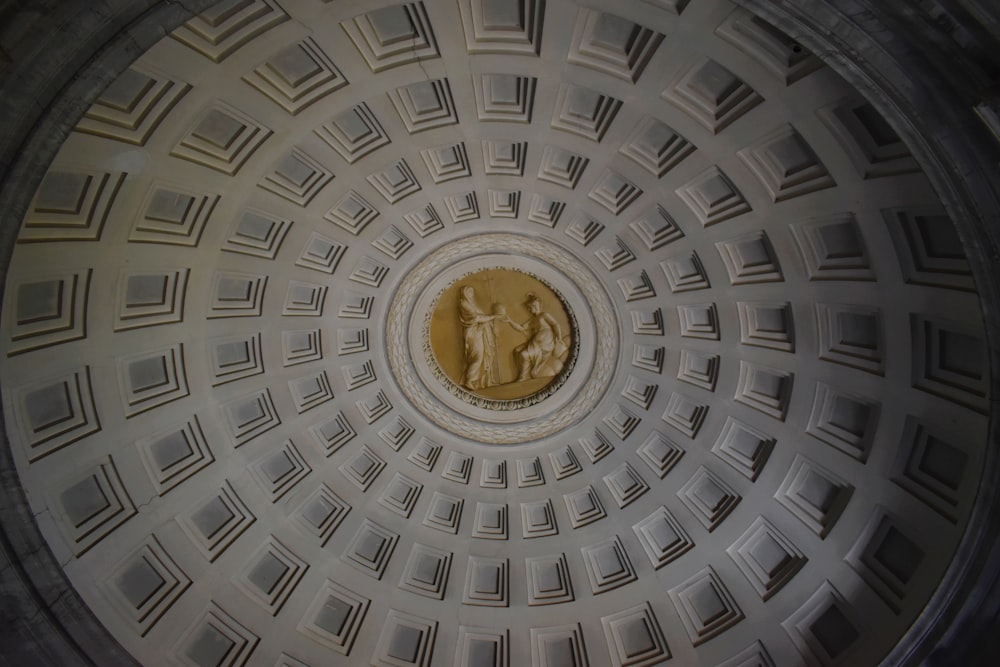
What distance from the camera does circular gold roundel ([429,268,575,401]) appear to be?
17.2 meters

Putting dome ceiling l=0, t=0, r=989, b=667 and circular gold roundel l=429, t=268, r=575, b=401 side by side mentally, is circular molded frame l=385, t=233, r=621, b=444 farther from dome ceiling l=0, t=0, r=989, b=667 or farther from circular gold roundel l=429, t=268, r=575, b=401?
circular gold roundel l=429, t=268, r=575, b=401

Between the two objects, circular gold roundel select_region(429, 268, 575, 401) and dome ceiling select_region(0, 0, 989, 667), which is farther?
circular gold roundel select_region(429, 268, 575, 401)

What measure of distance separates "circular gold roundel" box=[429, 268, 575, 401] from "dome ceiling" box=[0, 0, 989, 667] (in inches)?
4.2

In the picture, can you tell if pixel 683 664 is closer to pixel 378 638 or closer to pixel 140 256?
pixel 378 638

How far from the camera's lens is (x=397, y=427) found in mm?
18172

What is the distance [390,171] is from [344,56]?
324 cm

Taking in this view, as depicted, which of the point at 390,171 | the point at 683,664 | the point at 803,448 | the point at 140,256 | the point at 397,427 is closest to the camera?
the point at 140,256

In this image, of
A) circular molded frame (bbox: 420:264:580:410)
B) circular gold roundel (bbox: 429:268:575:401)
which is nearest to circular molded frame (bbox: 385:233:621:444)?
circular molded frame (bbox: 420:264:580:410)

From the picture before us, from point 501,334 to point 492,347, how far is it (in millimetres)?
448

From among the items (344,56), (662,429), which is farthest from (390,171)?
(662,429)

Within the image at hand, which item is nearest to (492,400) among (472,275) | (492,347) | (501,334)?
(492,347)

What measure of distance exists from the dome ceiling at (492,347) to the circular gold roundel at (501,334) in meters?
0.11

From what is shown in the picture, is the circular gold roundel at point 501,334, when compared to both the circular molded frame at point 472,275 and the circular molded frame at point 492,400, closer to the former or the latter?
the circular molded frame at point 472,275

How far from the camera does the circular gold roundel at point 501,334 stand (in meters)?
A: 17.2
